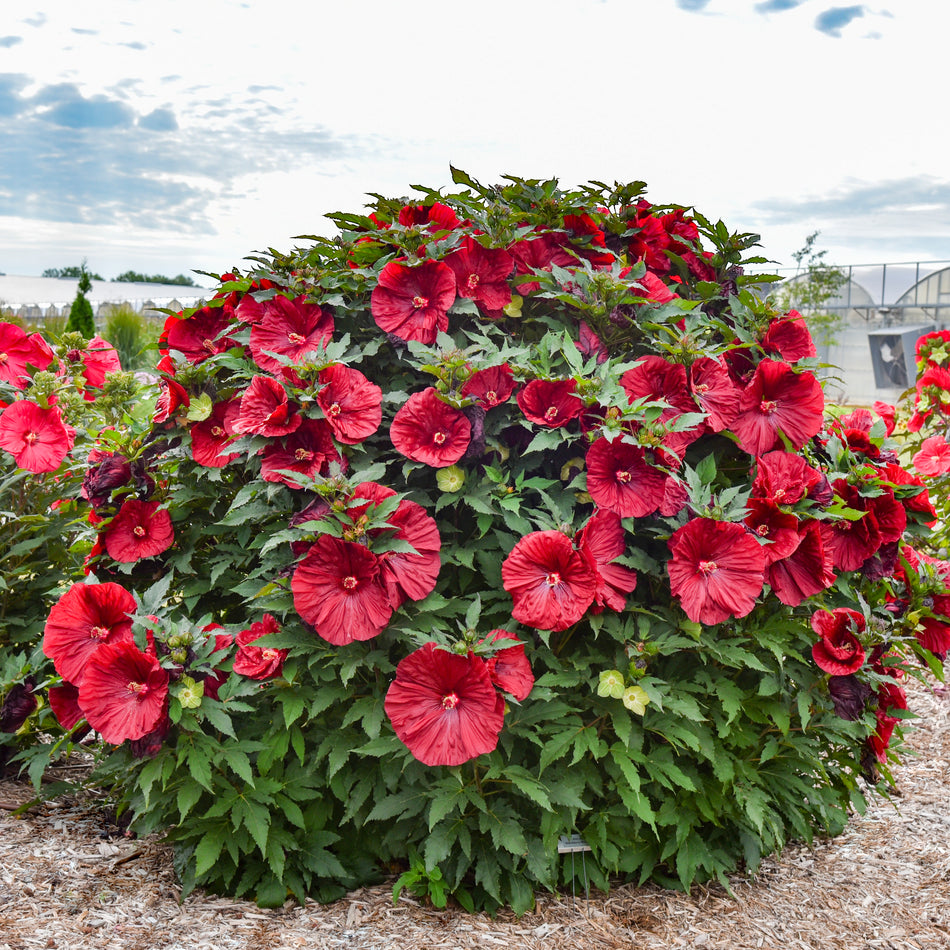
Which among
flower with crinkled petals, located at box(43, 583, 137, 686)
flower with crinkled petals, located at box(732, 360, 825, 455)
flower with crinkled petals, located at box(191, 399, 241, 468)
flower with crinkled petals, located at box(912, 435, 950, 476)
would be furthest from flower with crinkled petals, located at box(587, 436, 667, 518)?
flower with crinkled petals, located at box(912, 435, 950, 476)

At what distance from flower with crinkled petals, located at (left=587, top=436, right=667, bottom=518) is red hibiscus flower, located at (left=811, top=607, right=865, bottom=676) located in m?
0.66

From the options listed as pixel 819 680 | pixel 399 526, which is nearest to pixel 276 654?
pixel 399 526

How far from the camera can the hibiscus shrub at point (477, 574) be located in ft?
6.75

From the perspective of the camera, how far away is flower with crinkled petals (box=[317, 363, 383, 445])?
7.04ft

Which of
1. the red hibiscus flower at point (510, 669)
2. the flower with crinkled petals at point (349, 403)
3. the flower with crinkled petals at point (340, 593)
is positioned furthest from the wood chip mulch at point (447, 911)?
the flower with crinkled petals at point (349, 403)

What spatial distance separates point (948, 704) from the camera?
4352mm

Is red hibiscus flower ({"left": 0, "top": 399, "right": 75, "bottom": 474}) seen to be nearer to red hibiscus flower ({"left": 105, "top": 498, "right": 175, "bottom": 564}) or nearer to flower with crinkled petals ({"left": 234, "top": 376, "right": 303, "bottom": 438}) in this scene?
red hibiscus flower ({"left": 105, "top": 498, "right": 175, "bottom": 564})

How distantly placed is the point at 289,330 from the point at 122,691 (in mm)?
1009

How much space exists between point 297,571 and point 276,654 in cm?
23

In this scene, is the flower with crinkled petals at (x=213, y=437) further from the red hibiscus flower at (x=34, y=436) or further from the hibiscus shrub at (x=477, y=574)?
the red hibiscus flower at (x=34, y=436)

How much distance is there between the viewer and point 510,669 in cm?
201

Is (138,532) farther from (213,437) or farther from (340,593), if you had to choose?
(340,593)

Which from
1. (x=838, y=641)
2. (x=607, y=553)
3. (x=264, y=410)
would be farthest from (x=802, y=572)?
(x=264, y=410)

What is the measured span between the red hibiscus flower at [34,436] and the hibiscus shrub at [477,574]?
0.23 m
